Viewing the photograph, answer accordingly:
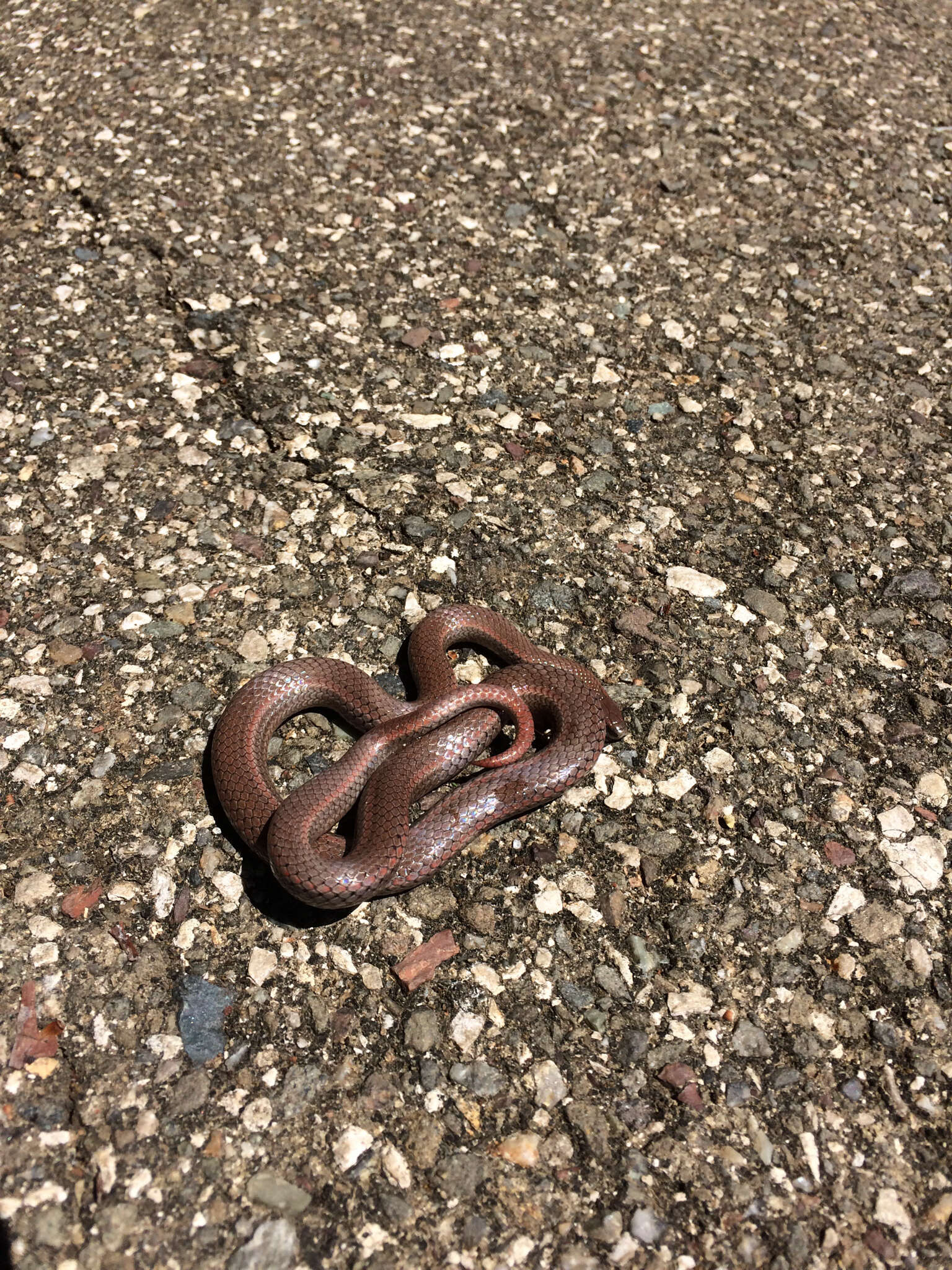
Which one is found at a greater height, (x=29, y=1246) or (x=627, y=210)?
(x=627, y=210)

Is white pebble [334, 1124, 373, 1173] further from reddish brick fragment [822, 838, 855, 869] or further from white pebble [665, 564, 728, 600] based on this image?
white pebble [665, 564, 728, 600]

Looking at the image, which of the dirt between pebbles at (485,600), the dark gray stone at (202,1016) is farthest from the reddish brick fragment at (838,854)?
the dark gray stone at (202,1016)

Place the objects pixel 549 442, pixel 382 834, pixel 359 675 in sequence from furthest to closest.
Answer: pixel 549 442 < pixel 359 675 < pixel 382 834

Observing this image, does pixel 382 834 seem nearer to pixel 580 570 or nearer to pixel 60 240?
pixel 580 570

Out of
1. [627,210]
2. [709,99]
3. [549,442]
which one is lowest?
[549,442]

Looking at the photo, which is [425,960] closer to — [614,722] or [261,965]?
[261,965]

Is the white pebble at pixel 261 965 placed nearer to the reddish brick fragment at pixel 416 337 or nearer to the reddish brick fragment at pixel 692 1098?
the reddish brick fragment at pixel 692 1098

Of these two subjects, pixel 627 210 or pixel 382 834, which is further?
pixel 627 210

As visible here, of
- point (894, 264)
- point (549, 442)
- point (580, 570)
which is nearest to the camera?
point (580, 570)

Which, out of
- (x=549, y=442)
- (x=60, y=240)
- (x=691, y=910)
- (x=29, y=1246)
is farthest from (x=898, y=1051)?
(x=60, y=240)
